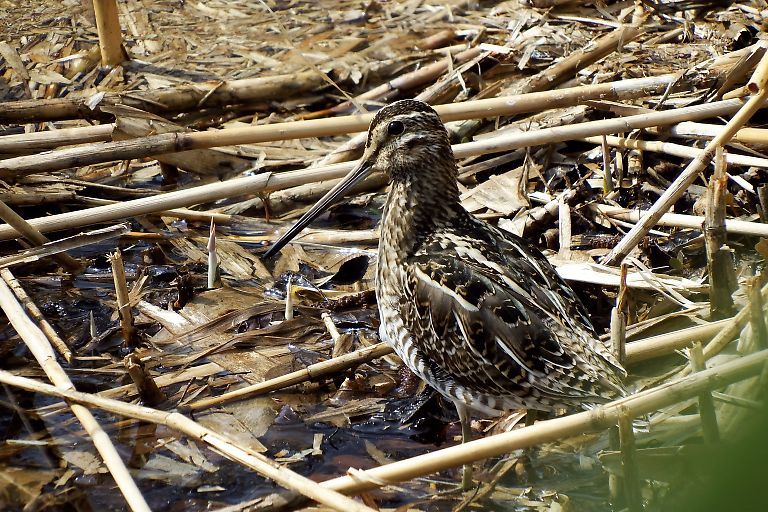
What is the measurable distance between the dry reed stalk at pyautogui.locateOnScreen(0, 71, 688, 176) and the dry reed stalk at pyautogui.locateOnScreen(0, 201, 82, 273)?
1.47ft

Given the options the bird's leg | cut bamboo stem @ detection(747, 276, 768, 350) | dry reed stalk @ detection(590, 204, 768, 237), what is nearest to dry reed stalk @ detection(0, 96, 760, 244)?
dry reed stalk @ detection(590, 204, 768, 237)

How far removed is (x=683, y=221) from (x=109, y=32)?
411 centimetres

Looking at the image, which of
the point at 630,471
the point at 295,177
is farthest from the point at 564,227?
the point at 630,471

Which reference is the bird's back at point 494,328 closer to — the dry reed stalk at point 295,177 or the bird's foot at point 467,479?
the bird's foot at point 467,479

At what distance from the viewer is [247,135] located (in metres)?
4.72

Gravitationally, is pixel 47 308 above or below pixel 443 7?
below

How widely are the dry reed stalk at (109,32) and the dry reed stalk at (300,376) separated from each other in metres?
3.24

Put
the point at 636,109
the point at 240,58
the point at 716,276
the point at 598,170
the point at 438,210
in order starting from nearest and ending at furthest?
the point at 716,276 → the point at 438,210 → the point at 636,109 → the point at 598,170 → the point at 240,58

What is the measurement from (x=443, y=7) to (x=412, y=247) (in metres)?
3.53

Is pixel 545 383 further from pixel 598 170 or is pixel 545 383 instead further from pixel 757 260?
pixel 598 170

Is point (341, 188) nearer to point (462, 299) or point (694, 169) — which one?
point (462, 299)

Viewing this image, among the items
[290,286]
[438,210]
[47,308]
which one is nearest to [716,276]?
[438,210]

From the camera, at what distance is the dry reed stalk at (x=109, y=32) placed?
6.25 metres

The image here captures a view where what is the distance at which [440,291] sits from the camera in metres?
3.69
